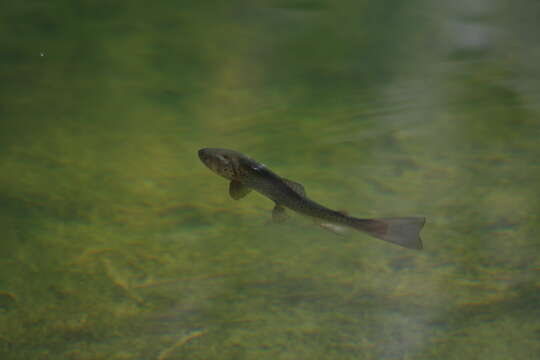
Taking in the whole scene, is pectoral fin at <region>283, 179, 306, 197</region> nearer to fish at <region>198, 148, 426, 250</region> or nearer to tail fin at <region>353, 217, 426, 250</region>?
fish at <region>198, 148, 426, 250</region>

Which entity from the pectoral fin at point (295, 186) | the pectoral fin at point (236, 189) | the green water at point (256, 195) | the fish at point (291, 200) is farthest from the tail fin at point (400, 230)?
the green water at point (256, 195)

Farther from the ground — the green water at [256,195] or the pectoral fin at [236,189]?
the pectoral fin at [236,189]

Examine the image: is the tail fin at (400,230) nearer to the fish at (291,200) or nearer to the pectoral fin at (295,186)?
the fish at (291,200)

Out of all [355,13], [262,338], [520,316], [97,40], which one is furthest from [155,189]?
[355,13]

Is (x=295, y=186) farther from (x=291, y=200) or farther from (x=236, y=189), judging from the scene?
(x=236, y=189)

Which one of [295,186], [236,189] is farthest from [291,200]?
[236,189]

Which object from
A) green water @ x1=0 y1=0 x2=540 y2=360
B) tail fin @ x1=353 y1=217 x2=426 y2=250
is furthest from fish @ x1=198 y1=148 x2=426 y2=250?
green water @ x1=0 y1=0 x2=540 y2=360

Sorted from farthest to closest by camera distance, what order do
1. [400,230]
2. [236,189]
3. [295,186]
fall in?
[236,189], [295,186], [400,230]
